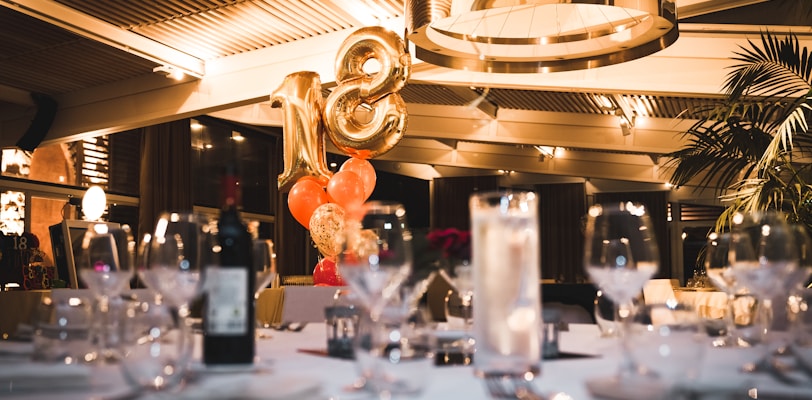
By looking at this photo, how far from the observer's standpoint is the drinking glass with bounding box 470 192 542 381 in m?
1.04

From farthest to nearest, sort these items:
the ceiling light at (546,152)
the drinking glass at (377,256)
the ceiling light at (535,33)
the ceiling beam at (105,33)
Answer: the ceiling light at (546,152) < the ceiling beam at (105,33) < the ceiling light at (535,33) < the drinking glass at (377,256)

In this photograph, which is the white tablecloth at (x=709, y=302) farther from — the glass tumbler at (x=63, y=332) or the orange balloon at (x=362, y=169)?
the glass tumbler at (x=63, y=332)

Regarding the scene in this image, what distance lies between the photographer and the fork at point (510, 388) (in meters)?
0.90

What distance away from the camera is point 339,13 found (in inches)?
245

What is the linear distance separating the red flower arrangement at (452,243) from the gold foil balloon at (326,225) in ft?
12.2

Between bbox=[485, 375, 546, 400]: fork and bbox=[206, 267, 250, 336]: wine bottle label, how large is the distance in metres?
0.42

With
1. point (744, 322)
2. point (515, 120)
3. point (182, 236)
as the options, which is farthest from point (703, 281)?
point (182, 236)

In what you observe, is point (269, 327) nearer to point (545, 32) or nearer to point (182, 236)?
point (182, 236)

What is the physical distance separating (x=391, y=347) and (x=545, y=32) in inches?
104

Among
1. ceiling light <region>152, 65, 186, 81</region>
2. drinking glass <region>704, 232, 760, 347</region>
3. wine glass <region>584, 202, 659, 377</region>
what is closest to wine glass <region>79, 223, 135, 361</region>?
wine glass <region>584, 202, 659, 377</region>

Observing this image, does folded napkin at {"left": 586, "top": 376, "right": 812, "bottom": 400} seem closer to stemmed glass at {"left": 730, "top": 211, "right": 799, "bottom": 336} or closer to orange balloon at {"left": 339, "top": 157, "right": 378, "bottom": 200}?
stemmed glass at {"left": 730, "top": 211, "right": 799, "bottom": 336}

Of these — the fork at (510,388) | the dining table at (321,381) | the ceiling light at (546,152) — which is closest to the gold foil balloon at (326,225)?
the dining table at (321,381)

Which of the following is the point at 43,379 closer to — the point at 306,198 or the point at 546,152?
the point at 306,198

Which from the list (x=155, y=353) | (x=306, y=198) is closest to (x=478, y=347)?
(x=155, y=353)
